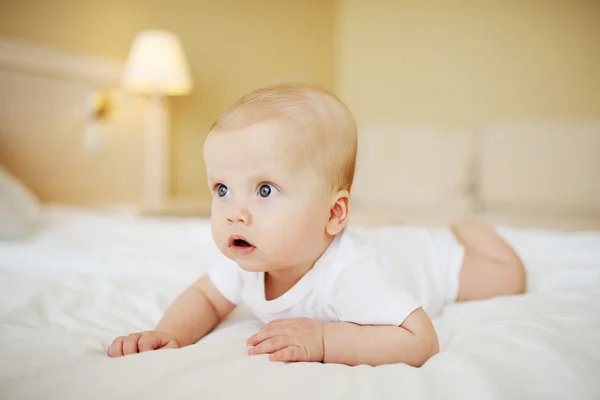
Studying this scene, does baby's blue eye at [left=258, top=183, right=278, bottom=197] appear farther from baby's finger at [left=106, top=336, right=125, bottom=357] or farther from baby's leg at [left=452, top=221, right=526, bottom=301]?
baby's leg at [left=452, top=221, right=526, bottom=301]

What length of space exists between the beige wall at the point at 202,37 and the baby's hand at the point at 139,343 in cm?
194

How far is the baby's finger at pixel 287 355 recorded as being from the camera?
578mm

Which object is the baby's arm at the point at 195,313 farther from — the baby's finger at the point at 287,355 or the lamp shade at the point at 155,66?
the lamp shade at the point at 155,66

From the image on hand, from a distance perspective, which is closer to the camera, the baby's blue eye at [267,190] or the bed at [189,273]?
the bed at [189,273]

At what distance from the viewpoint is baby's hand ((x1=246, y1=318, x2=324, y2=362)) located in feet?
1.93

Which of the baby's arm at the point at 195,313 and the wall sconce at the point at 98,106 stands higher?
the wall sconce at the point at 98,106

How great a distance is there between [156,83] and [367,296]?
2162 millimetres

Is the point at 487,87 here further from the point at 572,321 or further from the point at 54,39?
the point at 572,321

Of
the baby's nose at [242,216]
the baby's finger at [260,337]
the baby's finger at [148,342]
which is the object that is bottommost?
the baby's finger at [148,342]

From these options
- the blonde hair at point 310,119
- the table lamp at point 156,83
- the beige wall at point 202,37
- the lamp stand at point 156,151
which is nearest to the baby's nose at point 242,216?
the blonde hair at point 310,119

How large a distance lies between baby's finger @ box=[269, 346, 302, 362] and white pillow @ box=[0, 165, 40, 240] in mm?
1067

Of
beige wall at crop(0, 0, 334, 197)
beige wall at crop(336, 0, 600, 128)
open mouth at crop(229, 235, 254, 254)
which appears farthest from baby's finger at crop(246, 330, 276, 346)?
beige wall at crop(336, 0, 600, 128)

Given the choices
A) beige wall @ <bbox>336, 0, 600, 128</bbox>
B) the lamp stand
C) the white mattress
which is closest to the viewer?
the white mattress

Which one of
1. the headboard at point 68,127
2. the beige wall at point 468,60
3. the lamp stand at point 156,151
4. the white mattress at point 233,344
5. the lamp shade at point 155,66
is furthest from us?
the beige wall at point 468,60
